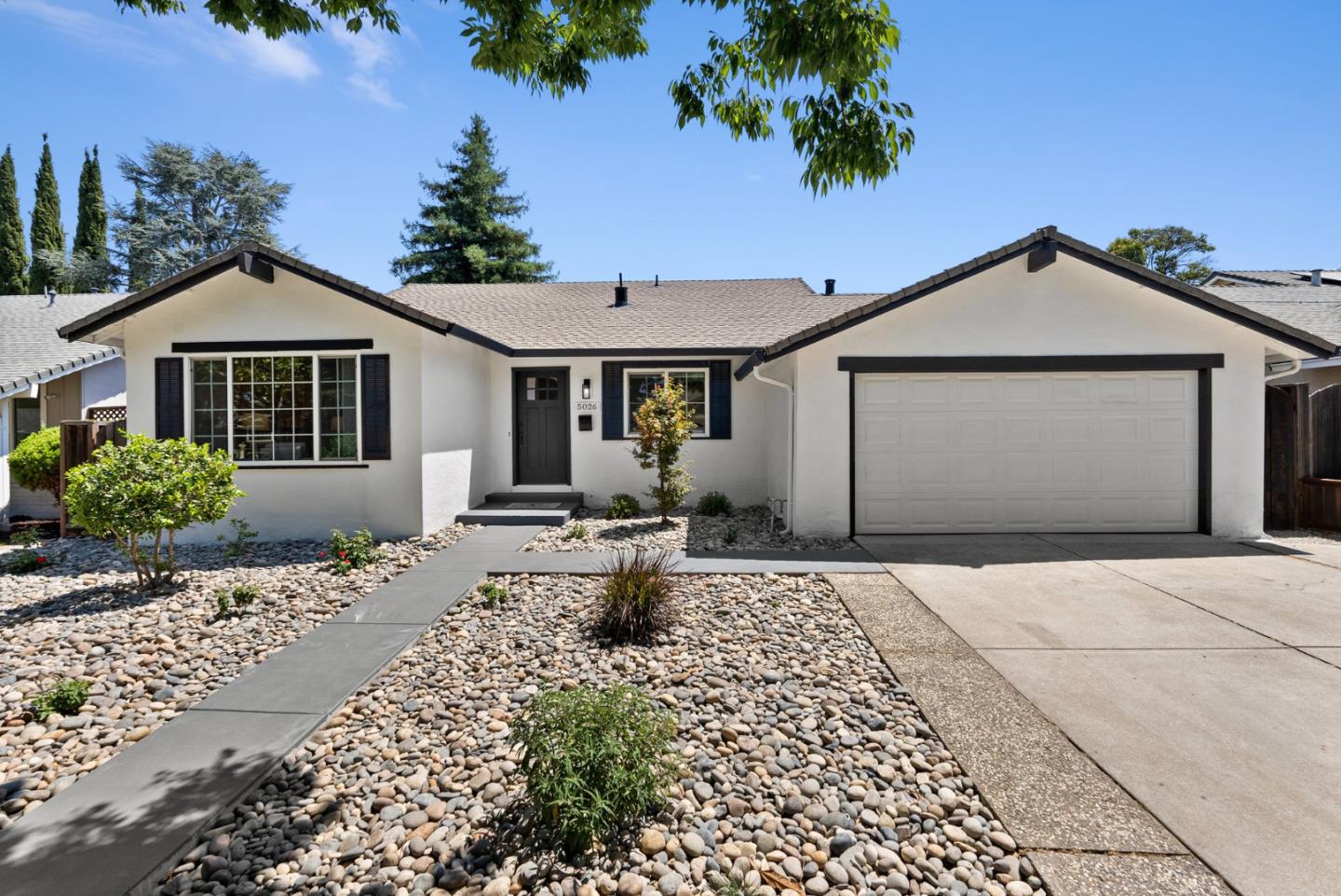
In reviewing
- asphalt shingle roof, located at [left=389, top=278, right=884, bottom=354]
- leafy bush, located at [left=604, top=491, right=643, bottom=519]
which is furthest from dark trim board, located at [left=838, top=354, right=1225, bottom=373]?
leafy bush, located at [left=604, top=491, right=643, bottom=519]

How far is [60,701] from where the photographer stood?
3762mm

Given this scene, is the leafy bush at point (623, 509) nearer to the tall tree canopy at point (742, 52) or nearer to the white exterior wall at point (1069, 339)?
the white exterior wall at point (1069, 339)

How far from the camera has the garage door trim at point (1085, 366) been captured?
833 centimetres

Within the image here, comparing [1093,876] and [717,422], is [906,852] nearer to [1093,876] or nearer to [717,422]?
[1093,876]

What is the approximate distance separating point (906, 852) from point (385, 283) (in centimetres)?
3135

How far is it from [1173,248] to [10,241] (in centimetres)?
5415

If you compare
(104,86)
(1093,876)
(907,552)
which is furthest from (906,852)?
(104,86)

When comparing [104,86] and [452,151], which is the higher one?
[452,151]

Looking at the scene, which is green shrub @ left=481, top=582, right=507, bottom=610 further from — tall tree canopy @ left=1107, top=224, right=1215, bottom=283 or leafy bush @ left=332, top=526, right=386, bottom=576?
tall tree canopy @ left=1107, top=224, right=1215, bottom=283

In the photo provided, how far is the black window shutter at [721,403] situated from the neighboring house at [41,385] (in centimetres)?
1035

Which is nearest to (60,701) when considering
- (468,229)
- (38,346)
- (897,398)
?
(897,398)

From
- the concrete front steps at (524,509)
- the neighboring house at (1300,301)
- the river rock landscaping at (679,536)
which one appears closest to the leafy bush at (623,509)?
the river rock landscaping at (679,536)

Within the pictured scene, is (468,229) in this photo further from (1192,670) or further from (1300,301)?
(1192,670)

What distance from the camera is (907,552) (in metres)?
7.60
